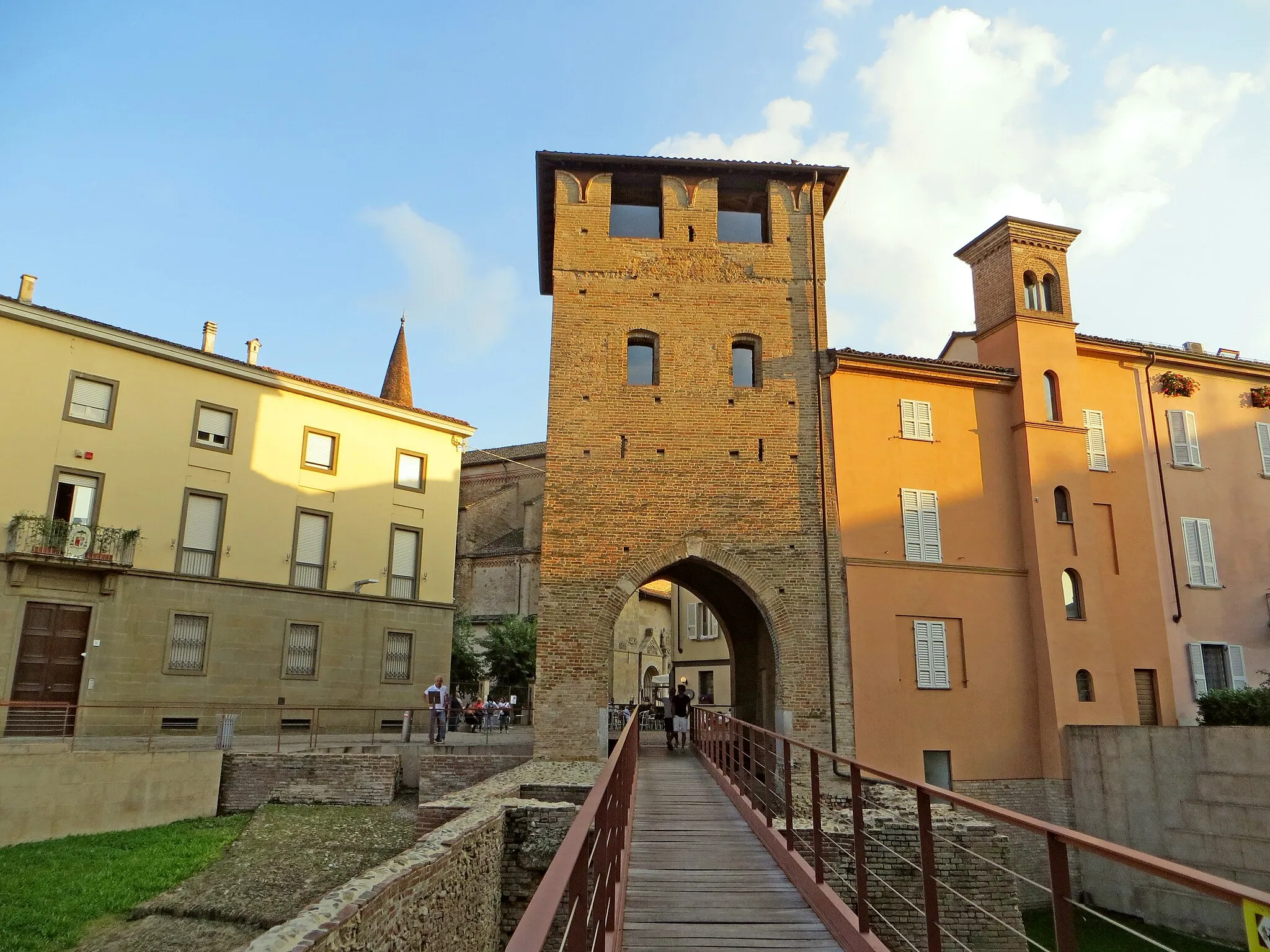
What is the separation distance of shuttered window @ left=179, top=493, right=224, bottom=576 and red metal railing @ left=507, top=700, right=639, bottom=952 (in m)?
18.3

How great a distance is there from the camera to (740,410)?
1789 cm

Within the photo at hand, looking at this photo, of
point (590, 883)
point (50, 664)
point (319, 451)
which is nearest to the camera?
point (590, 883)

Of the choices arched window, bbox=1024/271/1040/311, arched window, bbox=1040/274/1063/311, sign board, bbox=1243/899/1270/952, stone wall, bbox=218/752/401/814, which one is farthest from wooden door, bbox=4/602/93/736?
arched window, bbox=1040/274/1063/311

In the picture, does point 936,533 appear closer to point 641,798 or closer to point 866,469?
point 866,469

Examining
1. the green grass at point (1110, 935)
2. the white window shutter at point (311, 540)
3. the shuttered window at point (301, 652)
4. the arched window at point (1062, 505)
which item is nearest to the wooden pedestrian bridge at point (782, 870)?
the green grass at point (1110, 935)

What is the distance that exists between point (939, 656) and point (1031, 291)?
8.43 meters

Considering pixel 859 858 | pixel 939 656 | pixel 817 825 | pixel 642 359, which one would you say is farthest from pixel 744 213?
pixel 859 858

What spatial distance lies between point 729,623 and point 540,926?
63.0ft

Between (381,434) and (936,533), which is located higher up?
(381,434)

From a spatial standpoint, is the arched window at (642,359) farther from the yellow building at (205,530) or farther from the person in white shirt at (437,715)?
the yellow building at (205,530)

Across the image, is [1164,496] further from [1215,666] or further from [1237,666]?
[1237,666]

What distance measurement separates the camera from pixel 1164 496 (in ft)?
66.0

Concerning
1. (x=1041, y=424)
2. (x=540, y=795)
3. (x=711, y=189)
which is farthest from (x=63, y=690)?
(x=1041, y=424)

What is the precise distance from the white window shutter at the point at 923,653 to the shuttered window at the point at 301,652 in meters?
15.3
